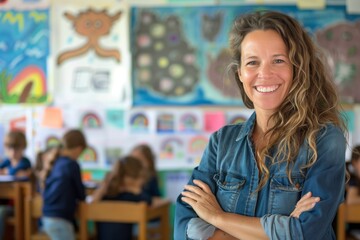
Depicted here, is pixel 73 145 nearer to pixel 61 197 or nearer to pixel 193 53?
pixel 61 197

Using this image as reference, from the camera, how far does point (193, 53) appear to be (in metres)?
5.02

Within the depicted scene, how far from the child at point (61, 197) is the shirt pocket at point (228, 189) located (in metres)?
2.42

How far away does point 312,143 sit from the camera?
173 cm

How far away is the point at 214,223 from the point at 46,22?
12.5 feet

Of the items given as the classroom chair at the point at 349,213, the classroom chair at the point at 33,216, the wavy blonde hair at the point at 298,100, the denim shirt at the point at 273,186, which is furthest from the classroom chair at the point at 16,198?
the wavy blonde hair at the point at 298,100

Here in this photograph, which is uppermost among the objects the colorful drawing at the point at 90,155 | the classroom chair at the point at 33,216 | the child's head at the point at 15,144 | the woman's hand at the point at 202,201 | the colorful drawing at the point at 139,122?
the woman's hand at the point at 202,201

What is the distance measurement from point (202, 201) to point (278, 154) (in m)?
0.29

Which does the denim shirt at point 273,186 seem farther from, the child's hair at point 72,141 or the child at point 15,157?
the child at point 15,157

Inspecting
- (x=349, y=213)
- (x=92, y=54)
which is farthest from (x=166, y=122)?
(x=349, y=213)

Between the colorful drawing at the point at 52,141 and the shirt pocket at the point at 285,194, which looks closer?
the shirt pocket at the point at 285,194

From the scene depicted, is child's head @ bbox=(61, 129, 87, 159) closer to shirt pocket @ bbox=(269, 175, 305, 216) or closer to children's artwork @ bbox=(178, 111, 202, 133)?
children's artwork @ bbox=(178, 111, 202, 133)

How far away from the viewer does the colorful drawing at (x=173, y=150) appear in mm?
5102

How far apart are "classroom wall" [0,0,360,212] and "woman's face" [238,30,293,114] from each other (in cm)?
310

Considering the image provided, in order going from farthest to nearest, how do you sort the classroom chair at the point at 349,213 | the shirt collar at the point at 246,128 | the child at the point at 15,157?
1. the child at the point at 15,157
2. the classroom chair at the point at 349,213
3. the shirt collar at the point at 246,128
